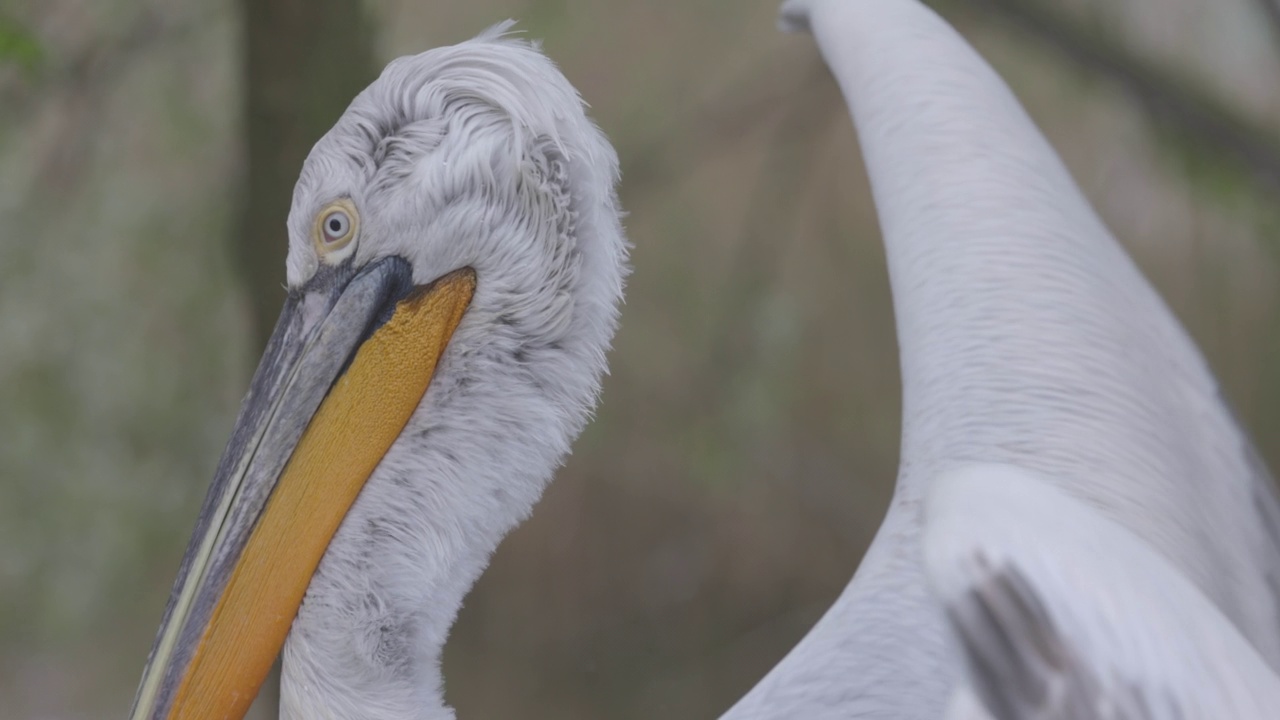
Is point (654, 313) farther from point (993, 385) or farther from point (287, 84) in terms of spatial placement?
point (993, 385)

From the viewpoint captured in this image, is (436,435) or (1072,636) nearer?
(1072,636)

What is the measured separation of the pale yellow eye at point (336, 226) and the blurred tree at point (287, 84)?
66 cm

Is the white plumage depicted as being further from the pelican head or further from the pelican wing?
the pelican wing

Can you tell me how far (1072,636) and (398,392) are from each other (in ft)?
1.73

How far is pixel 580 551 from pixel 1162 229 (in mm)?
1277

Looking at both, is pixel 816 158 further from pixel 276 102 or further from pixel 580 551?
pixel 276 102

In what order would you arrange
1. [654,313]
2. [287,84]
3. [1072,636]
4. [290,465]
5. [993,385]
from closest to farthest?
1. [1072,636]
2. [290,465]
3. [993,385]
4. [287,84]
5. [654,313]

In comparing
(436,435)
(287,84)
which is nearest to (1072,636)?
(436,435)

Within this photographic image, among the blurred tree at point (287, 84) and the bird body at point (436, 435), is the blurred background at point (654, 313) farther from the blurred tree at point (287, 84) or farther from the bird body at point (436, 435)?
the bird body at point (436, 435)

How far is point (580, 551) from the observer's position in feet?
7.14

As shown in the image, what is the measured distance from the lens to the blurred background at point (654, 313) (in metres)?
1.88

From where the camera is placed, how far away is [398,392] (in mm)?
846

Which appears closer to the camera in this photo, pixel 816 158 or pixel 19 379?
pixel 19 379

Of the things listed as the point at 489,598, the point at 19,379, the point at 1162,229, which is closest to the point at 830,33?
the point at 1162,229
